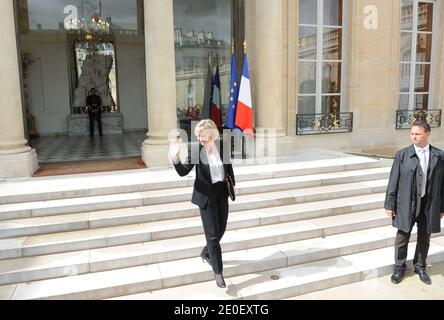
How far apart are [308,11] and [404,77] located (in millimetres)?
3104

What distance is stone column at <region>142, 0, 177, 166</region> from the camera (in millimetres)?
6953

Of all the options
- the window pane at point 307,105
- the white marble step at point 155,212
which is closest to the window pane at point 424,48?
the window pane at point 307,105

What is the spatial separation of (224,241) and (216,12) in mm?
9112

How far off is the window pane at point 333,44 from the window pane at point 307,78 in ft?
1.49

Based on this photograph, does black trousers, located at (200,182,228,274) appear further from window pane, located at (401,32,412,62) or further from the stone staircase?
window pane, located at (401,32,412,62)

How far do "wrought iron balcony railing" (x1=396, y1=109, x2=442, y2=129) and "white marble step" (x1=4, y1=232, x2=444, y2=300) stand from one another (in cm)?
590

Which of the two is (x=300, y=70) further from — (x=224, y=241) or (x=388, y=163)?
(x=224, y=241)

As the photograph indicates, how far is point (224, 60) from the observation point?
1229 cm

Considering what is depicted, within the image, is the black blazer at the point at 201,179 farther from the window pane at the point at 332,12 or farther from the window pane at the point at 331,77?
the window pane at the point at 332,12

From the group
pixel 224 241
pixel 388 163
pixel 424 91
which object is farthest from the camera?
pixel 424 91

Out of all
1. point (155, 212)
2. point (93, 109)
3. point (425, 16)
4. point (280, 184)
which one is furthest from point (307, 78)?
point (93, 109)

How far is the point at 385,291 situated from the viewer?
408 centimetres
